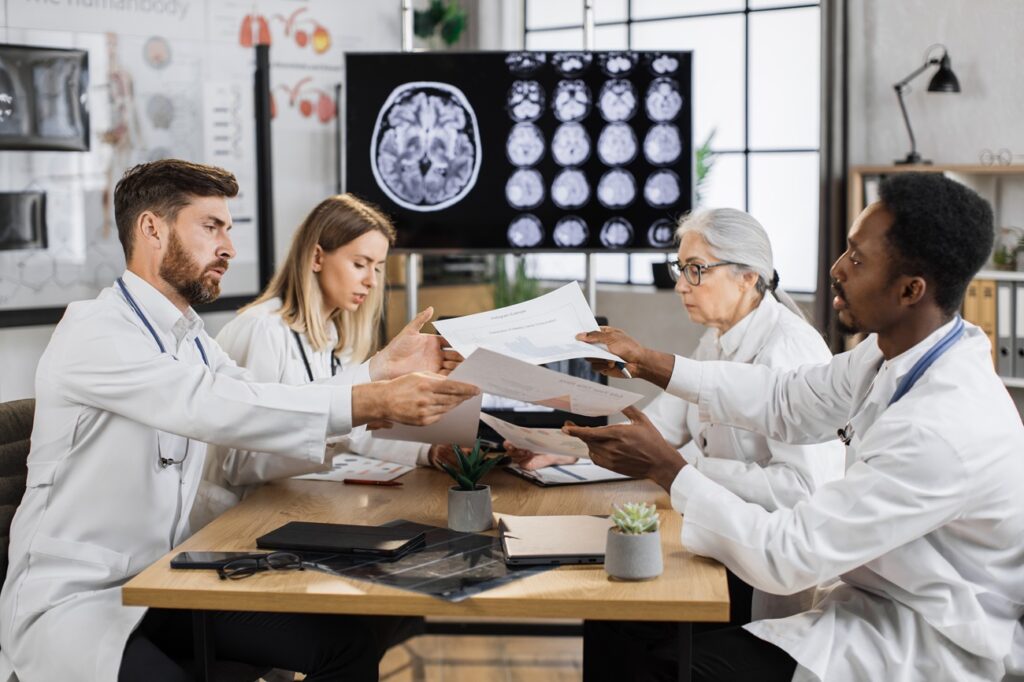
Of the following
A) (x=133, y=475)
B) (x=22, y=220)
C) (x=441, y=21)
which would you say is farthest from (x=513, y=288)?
(x=133, y=475)

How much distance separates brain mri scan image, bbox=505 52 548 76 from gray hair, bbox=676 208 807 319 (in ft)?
3.88

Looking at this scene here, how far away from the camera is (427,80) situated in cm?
379

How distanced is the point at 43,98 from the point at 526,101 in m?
1.66

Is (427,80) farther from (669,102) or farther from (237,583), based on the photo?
(237,583)

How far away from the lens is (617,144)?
3.74 meters

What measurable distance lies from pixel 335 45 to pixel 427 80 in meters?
1.51

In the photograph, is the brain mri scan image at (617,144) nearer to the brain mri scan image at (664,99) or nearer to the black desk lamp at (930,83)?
the brain mri scan image at (664,99)

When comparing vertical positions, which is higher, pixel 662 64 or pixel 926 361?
pixel 662 64

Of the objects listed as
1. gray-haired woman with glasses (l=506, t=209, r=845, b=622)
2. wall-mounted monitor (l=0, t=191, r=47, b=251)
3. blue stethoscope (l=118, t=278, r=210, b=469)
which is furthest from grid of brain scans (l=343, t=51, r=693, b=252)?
blue stethoscope (l=118, t=278, r=210, b=469)

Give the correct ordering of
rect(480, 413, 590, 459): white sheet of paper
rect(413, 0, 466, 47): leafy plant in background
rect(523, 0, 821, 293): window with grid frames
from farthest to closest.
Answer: rect(413, 0, 466, 47): leafy plant in background → rect(523, 0, 821, 293): window with grid frames → rect(480, 413, 590, 459): white sheet of paper

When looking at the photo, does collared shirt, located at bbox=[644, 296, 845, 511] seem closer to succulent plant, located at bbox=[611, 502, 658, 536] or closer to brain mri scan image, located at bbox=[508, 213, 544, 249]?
succulent plant, located at bbox=[611, 502, 658, 536]

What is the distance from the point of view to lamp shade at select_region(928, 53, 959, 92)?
14.9 ft

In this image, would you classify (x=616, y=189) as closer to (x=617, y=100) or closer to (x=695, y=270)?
(x=617, y=100)

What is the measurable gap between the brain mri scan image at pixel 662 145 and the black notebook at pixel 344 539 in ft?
6.77
